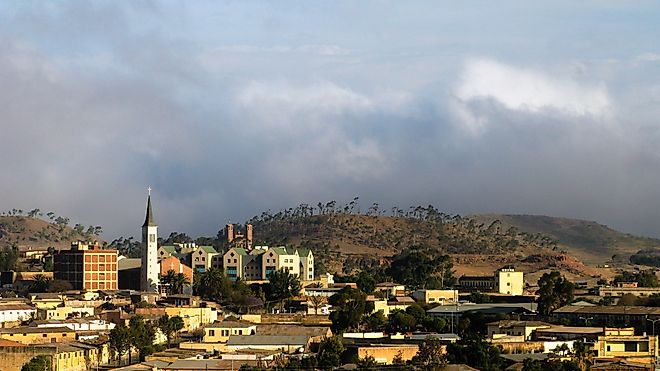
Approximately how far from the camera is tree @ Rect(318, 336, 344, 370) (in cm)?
8075

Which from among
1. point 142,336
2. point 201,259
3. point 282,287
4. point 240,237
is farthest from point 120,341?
point 240,237

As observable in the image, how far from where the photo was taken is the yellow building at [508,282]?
14088cm

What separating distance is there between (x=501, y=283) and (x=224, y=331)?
166 feet

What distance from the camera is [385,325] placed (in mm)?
106812

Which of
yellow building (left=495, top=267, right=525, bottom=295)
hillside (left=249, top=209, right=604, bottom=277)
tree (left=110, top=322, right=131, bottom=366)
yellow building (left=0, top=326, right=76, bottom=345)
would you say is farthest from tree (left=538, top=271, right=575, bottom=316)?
hillside (left=249, top=209, right=604, bottom=277)

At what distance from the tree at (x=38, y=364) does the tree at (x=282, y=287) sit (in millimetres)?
38502

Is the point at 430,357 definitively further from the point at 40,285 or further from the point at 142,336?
the point at 40,285

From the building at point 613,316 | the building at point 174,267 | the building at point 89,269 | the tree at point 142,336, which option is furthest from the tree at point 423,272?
the tree at point 142,336

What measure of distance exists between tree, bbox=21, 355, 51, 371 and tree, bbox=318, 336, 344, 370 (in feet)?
53.8

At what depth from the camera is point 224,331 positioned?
97062 millimetres

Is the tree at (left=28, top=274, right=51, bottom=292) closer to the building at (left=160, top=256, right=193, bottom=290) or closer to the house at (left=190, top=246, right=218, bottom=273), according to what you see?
the building at (left=160, top=256, right=193, bottom=290)

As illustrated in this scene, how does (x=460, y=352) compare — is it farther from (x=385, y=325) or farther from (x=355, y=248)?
(x=355, y=248)

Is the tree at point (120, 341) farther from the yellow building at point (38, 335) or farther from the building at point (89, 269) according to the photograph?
the building at point (89, 269)

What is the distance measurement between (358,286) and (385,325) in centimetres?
2600
